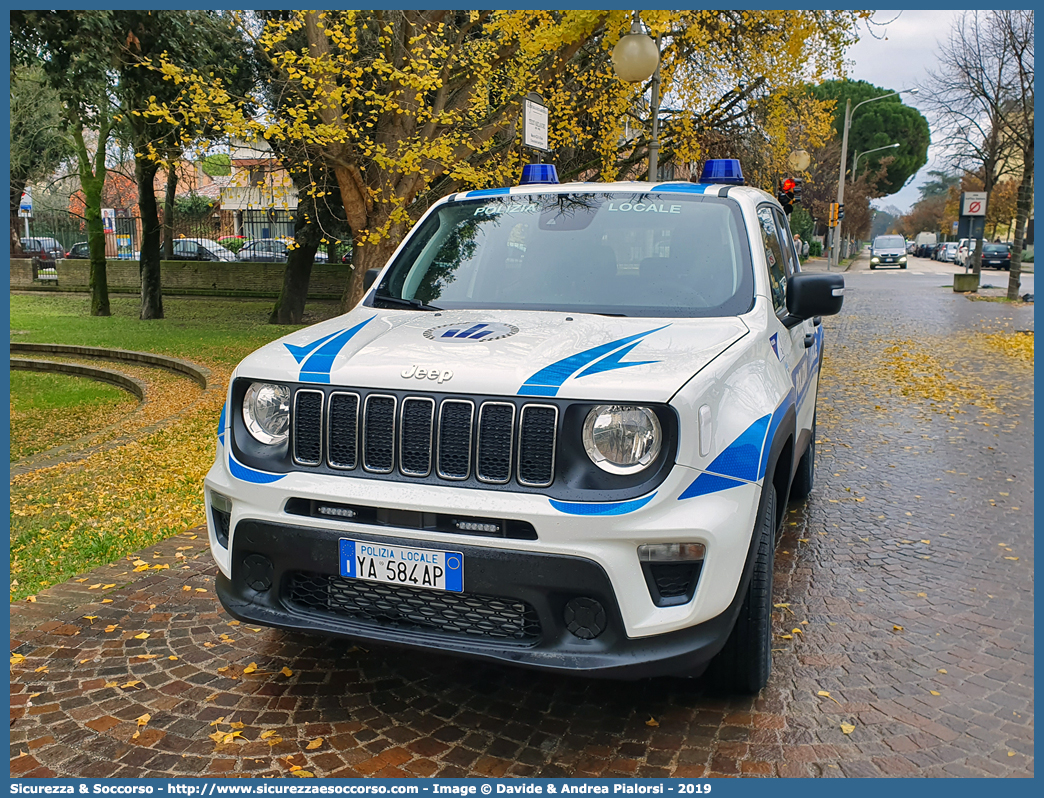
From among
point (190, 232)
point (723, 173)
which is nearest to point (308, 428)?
point (723, 173)

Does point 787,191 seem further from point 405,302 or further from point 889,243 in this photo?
point 889,243

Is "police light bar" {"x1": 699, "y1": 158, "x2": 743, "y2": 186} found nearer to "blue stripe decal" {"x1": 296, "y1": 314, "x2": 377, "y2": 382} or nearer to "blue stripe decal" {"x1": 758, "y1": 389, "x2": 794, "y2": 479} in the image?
"blue stripe decal" {"x1": 758, "y1": 389, "x2": 794, "y2": 479}

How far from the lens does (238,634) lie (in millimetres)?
4180

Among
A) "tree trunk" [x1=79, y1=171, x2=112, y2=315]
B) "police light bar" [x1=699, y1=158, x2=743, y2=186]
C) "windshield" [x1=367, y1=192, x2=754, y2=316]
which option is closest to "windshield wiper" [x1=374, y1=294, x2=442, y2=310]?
"windshield" [x1=367, y1=192, x2=754, y2=316]

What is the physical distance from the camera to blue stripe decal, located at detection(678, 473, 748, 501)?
2861 millimetres

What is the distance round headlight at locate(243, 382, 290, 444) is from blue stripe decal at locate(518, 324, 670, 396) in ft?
3.16

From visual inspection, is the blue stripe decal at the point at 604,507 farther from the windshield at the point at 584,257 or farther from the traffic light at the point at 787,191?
the traffic light at the point at 787,191

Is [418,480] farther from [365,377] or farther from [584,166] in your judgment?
[584,166]

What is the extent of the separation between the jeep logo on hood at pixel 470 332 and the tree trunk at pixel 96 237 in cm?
2176

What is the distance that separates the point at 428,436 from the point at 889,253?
55.6 meters

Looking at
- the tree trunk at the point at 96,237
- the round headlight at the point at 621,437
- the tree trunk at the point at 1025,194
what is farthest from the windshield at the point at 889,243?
the round headlight at the point at 621,437

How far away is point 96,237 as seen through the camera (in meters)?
23.1

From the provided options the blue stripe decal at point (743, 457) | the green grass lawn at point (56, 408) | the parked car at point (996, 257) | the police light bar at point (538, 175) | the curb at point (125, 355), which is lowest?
the green grass lawn at point (56, 408)

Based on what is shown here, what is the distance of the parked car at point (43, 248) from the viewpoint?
141 feet
